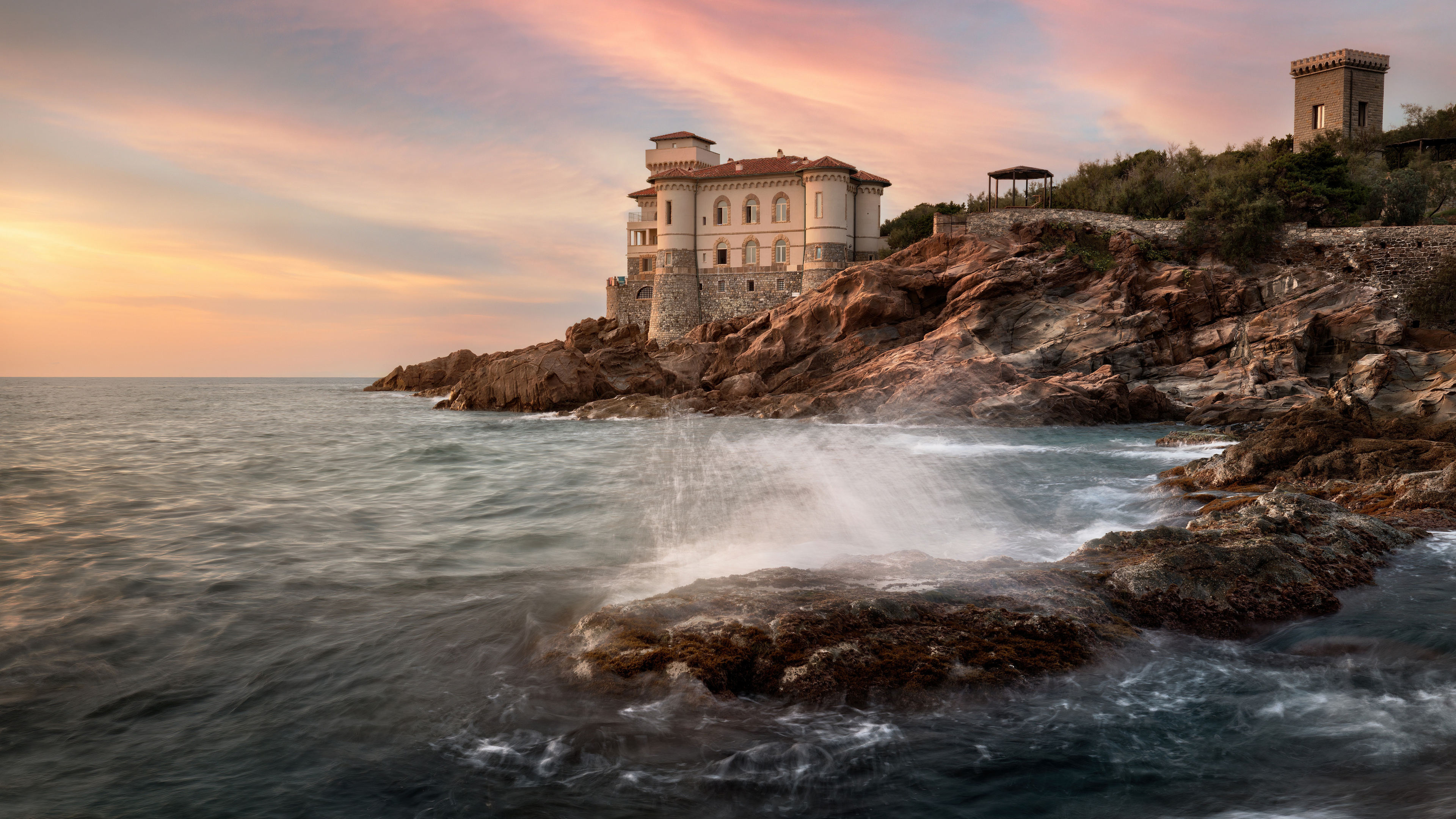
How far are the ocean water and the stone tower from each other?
4815 cm

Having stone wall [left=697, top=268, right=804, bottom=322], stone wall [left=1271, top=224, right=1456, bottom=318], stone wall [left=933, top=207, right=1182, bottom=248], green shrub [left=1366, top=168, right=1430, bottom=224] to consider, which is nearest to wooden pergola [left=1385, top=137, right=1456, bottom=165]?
green shrub [left=1366, top=168, right=1430, bottom=224]

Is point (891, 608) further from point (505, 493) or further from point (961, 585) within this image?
point (505, 493)

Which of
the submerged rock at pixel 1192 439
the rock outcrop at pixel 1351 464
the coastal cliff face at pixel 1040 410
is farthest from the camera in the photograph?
the submerged rock at pixel 1192 439

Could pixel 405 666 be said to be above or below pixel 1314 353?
below

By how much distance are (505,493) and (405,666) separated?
8572mm

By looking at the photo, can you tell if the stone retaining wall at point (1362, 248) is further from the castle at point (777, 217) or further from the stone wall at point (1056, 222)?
the castle at point (777, 217)

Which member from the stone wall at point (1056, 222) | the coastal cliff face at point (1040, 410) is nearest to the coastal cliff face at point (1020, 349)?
the coastal cliff face at point (1040, 410)

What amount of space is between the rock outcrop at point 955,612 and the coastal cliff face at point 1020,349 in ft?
58.8

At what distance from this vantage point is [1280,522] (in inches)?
301

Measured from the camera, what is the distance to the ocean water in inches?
166

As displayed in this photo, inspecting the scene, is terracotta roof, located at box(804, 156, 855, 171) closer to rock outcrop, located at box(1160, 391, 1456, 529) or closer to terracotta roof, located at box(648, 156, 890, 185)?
terracotta roof, located at box(648, 156, 890, 185)

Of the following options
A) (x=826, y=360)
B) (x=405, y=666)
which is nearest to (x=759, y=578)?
(x=405, y=666)

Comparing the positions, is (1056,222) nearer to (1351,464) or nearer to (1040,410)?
(1040,410)

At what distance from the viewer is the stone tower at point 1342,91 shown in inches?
1837
